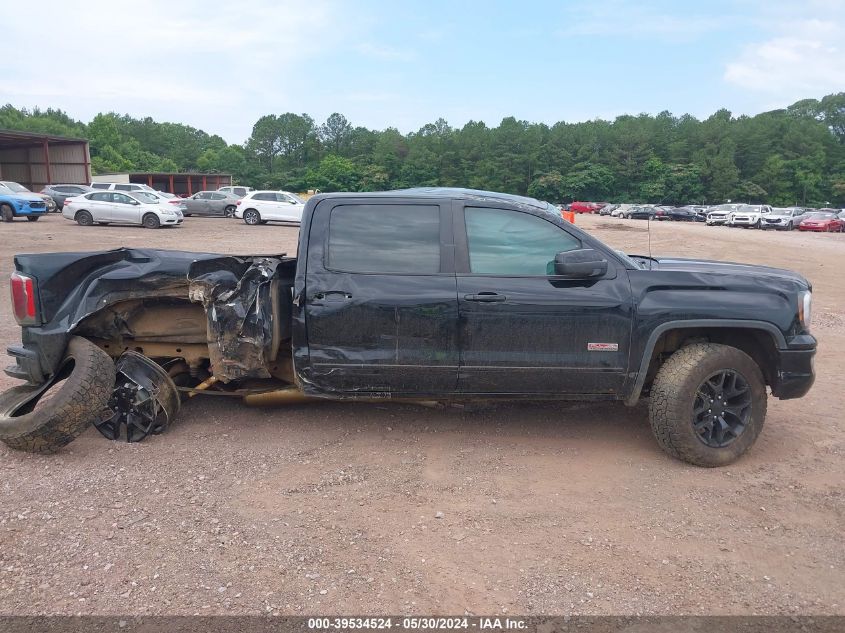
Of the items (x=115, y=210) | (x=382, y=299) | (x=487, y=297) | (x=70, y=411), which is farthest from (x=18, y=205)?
(x=487, y=297)

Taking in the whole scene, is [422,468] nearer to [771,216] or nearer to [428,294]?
[428,294]

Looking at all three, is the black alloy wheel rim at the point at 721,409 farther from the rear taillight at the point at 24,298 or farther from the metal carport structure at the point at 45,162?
the metal carport structure at the point at 45,162

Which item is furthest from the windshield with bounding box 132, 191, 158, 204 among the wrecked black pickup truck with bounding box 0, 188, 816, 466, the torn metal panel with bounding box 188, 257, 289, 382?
the torn metal panel with bounding box 188, 257, 289, 382

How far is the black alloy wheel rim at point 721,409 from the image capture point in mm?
4270

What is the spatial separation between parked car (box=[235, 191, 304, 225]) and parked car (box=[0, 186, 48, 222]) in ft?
27.0

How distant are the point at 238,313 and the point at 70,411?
4.06 feet

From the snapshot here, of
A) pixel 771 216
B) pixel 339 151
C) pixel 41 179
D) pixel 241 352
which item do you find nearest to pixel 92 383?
pixel 241 352

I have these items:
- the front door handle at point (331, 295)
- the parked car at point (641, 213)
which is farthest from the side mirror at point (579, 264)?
the parked car at point (641, 213)

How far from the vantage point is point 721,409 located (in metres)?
4.30

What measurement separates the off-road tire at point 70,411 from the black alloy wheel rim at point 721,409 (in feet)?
13.0

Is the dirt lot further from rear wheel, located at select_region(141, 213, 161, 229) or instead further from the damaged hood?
rear wheel, located at select_region(141, 213, 161, 229)

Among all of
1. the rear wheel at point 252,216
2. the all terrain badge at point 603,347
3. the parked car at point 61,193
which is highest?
the parked car at point 61,193

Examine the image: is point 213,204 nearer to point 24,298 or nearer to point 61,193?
point 61,193

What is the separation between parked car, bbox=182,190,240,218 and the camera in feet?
116
